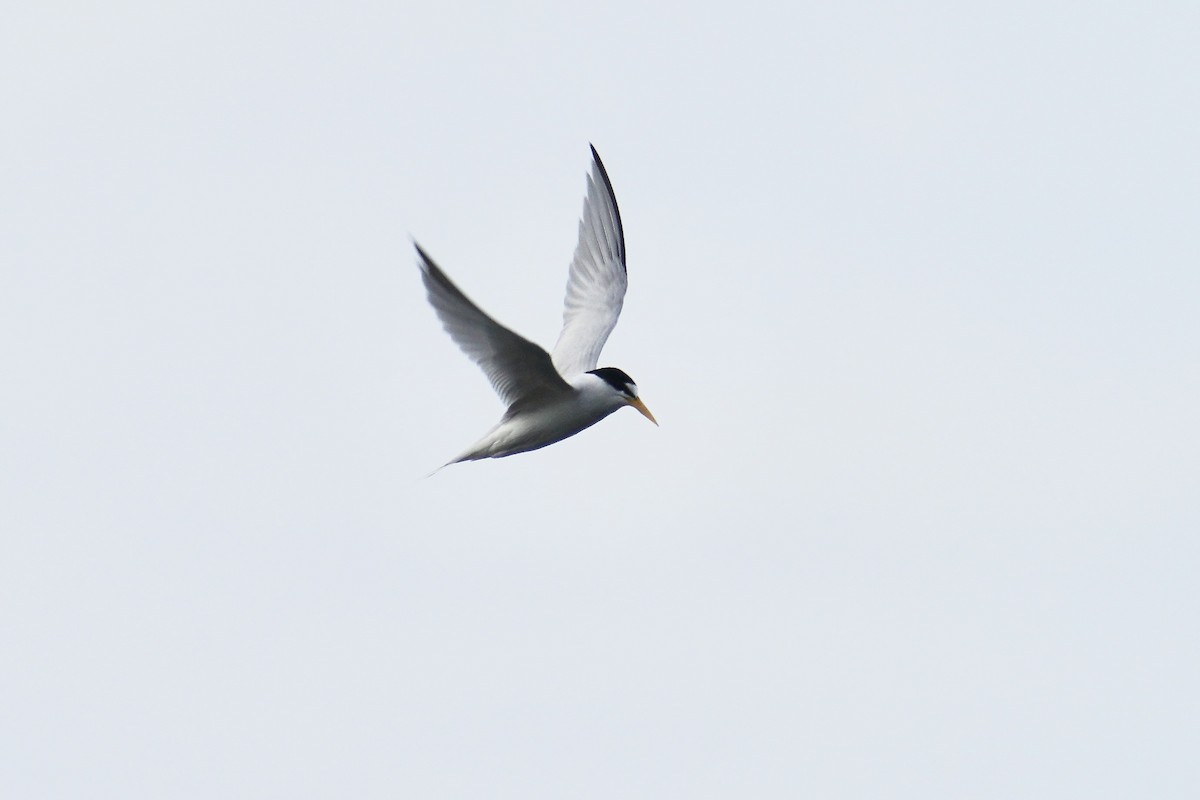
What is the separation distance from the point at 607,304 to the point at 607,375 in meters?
2.41

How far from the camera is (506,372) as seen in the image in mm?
11945

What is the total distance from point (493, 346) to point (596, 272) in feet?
11.9

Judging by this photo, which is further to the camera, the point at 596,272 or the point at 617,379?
the point at 596,272

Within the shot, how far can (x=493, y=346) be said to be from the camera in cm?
1153

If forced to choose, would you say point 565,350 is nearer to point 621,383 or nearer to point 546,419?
point 621,383

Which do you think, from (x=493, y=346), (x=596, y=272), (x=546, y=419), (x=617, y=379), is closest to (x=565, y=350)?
(x=596, y=272)

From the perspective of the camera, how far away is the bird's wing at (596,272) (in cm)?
1470

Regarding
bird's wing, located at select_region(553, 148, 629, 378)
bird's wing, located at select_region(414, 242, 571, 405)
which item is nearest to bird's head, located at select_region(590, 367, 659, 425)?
bird's wing, located at select_region(414, 242, 571, 405)

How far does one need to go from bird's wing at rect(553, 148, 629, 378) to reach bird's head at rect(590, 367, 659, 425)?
1.92 meters

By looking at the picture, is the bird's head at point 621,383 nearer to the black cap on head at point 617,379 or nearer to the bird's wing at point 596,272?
the black cap on head at point 617,379

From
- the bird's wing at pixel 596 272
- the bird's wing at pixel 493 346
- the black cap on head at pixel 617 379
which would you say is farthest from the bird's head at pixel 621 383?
the bird's wing at pixel 596 272

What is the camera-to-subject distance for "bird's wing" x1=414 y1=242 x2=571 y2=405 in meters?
10.5

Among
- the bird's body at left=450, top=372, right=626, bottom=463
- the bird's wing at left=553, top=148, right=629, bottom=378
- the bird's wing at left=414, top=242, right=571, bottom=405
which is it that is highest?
the bird's wing at left=553, top=148, right=629, bottom=378

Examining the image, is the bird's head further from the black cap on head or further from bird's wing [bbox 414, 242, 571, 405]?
bird's wing [bbox 414, 242, 571, 405]
